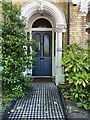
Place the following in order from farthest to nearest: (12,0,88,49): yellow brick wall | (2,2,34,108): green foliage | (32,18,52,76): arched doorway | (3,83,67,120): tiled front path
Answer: (32,18,52,76): arched doorway → (12,0,88,49): yellow brick wall → (2,2,34,108): green foliage → (3,83,67,120): tiled front path

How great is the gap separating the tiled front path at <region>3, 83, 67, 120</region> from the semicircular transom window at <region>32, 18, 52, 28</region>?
11.7ft

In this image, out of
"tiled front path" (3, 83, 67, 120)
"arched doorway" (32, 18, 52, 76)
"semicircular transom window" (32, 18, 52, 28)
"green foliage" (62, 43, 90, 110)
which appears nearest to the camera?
"tiled front path" (3, 83, 67, 120)

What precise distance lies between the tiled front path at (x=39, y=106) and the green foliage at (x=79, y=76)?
2.08 feet

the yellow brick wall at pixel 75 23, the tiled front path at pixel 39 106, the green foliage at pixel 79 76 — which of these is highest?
the yellow brick wall at pixel 75 23

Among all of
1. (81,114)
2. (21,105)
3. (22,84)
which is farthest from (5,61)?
(81,114)

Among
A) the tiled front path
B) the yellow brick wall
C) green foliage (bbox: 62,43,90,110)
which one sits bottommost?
the tiled front path

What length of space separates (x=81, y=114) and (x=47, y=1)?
481cm

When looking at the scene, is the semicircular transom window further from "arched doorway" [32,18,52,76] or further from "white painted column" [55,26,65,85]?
"white painted column" [55,26,65,85]

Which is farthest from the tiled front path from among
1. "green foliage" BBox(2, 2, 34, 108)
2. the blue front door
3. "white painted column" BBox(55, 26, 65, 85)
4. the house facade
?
the blue front door

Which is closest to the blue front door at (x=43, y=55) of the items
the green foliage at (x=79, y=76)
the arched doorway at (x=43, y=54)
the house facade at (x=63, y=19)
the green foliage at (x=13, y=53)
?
the arched doorway at (x=43, y=54)

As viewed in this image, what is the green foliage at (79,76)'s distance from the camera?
5271mm

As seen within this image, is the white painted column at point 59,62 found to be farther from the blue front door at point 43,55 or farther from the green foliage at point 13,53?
the blue front door at point 43,55

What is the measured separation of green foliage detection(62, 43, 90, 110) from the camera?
5271mm

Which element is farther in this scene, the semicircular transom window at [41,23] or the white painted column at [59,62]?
the semicircular transom window at [41,23]
